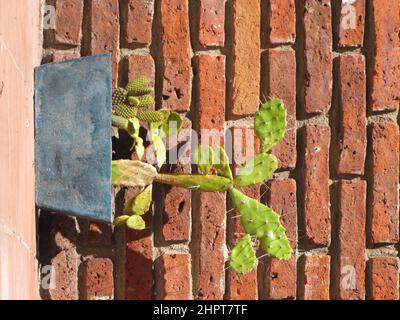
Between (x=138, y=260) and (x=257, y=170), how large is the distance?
472mm

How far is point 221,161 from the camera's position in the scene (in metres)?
3.28

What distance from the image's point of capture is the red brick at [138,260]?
3.39 m

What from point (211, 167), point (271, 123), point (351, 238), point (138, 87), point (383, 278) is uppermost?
point (138, 87)

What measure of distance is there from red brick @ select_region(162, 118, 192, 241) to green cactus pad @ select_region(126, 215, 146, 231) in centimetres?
16

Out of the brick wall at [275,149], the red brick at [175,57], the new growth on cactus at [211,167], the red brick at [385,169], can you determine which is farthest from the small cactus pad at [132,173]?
the red brick at [385,169]

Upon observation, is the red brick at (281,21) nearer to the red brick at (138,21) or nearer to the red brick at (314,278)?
the red brick at (138,21)

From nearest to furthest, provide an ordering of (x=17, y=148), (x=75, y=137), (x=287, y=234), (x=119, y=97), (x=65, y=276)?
(x=17, y=148)
(x=75, y=137)
(x=119, y=97)
(x=65, y=276)
(x=287, y=234)

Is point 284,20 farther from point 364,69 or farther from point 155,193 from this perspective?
point 155,193

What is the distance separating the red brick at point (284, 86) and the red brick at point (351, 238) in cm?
21

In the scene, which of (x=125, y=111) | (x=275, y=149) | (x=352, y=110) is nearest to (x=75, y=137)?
(x=125, y=111)

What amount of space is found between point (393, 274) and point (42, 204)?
115 centimetres

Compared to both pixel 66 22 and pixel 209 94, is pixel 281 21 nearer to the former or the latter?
pixel 209 94

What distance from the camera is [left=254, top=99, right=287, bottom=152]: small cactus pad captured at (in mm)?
3238

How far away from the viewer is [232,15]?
11.3ft
